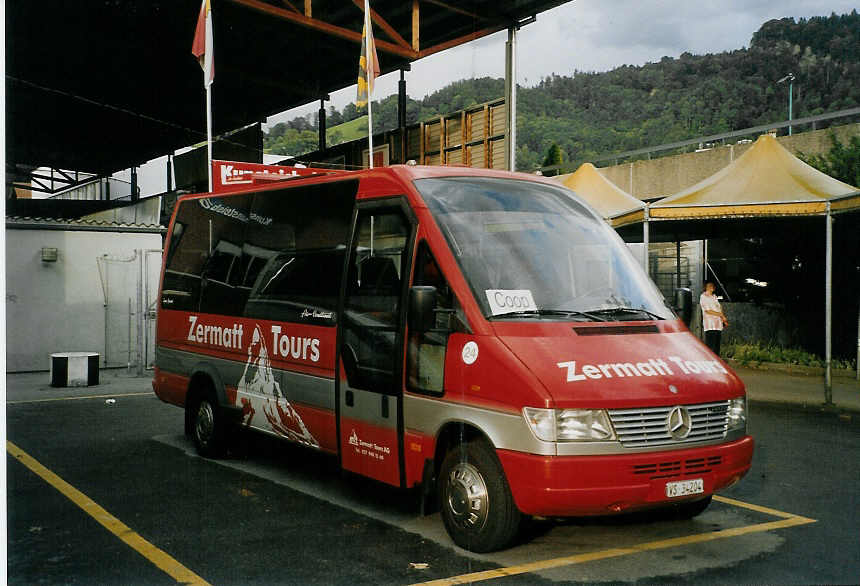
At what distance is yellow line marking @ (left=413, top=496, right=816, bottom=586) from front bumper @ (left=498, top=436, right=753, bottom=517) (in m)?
0.38

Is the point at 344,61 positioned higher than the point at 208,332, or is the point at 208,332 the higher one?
the point at 344,61

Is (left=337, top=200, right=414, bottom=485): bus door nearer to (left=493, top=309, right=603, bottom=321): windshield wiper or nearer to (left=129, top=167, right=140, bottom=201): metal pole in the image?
(left=493, top=309, right=603, bottom=321): windshield wiper

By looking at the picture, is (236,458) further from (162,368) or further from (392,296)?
(392,296)

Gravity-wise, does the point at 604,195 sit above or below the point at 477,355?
above

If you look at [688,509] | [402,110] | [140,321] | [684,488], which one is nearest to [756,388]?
[688,509]

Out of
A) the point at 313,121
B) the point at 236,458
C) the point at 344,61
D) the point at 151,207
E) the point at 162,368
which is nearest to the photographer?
the point at 236,458

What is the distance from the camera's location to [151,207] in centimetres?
3319

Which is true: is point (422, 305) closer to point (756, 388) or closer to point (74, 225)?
point (756, 388)

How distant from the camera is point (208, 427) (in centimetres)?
886

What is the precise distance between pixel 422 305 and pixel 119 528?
2.77 metres

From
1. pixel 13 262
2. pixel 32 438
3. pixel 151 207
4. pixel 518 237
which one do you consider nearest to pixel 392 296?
pixel 518 237

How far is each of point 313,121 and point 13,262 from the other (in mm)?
12588

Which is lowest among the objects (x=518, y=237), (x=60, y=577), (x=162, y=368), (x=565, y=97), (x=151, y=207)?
(x=60, y=577)

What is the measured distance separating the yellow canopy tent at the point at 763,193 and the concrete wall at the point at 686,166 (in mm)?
3325
